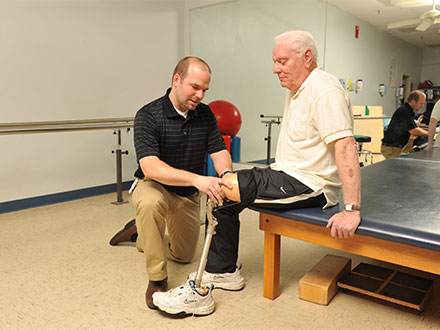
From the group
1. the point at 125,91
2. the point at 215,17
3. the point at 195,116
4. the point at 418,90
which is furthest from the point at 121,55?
the point at 418,90

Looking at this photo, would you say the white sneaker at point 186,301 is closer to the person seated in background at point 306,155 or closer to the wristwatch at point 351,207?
the person seated in background at point 306,155

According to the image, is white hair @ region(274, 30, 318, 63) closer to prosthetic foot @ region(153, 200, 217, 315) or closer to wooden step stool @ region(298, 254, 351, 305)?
prosthetic foot @ region(153, 200, 217, 315)

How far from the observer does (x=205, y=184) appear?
1.77m

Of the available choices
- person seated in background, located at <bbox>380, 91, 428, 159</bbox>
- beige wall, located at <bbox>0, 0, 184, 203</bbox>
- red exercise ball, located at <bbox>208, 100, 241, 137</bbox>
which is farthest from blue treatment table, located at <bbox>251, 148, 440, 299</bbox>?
beige wall, located at <bbox>0, 0, 184, 203</bbox>

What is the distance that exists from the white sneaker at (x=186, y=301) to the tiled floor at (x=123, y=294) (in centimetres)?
4

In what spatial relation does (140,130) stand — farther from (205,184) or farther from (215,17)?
(215,17)

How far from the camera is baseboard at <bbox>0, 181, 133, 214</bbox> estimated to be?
3.49 m

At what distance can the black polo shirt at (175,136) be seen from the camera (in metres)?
1.96

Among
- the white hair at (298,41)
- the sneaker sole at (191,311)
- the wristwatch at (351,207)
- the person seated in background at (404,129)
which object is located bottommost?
the sneaker sole at (191,311)

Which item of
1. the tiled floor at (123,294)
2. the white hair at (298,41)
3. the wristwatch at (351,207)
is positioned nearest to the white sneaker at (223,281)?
the tiled floor at (123,294)

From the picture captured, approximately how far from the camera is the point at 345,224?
1.60 m

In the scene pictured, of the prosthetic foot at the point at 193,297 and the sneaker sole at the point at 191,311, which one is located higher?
the prosthetic foot at the point at 193,297

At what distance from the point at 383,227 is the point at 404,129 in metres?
2.99

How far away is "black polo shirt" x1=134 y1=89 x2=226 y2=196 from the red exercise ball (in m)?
1.89
